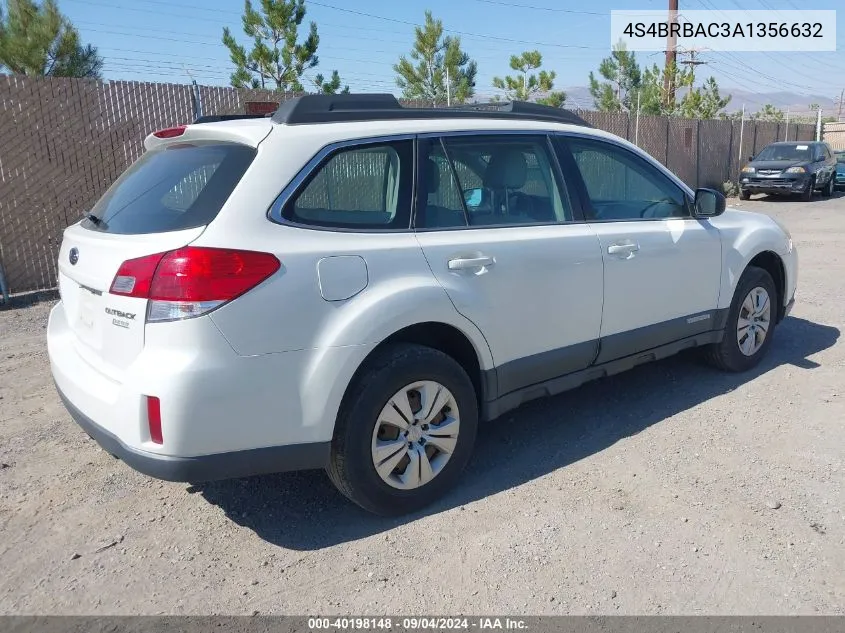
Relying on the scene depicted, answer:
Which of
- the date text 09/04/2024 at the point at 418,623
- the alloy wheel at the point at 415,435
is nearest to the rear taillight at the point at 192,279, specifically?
the alloy wheel at the point at 415,435

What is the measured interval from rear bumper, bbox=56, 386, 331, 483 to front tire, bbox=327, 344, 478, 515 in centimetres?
16

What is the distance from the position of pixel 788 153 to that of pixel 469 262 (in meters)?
19.9

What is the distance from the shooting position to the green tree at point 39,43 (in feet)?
50.4

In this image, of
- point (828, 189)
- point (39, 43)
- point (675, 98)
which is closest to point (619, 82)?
point (675, 98)

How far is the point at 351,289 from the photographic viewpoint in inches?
114

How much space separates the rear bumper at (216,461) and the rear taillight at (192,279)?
21.7 inches

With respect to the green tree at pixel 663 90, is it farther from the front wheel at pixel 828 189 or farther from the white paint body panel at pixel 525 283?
the white paint body panel at pixel 525 283

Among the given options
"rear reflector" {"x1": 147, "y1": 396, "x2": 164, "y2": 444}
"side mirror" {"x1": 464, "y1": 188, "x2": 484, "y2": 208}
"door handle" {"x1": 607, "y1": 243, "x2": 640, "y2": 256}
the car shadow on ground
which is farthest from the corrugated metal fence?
"door handle" {"x1": 607, "y1": 243, "x2": 640, "y2": 256}

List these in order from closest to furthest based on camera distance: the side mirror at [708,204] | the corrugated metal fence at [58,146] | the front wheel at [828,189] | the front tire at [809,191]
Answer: the side mirror at [708,204] → the corrugated metal fence at [58,146] → the front tire at [809,191] → the front wheel at [828,189]

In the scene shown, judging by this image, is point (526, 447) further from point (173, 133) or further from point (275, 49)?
point (275, 49)

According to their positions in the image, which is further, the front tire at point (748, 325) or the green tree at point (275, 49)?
the green tree at point (275, 49)

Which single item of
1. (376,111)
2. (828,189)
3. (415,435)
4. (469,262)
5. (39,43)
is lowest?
(415,435)

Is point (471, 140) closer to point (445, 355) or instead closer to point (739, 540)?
point (445, 355)

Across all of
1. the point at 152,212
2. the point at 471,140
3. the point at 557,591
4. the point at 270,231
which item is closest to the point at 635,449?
the point at 557,591
